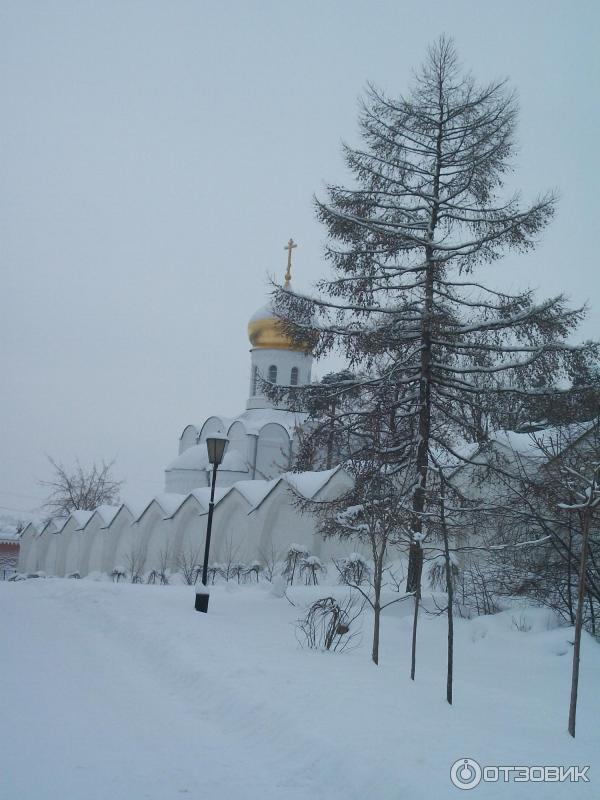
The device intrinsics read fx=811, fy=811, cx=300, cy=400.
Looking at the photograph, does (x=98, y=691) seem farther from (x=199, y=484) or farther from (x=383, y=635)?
(x=199, y=484)

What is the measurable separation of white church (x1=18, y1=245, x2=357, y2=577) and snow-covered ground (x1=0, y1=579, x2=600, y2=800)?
35.5 feet

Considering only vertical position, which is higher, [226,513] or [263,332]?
[263,332]

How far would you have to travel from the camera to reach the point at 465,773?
4480 mm

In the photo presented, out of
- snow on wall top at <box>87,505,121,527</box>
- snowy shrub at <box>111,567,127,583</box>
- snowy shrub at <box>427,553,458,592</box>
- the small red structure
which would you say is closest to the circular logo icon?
snowy shrub at <box>427,553,458,592</box>

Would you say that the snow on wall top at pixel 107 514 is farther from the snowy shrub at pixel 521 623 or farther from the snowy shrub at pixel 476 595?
the snowy shrub at pixel 521 623

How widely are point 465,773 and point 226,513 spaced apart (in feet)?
71.5

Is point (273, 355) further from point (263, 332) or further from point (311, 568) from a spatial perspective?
point (311, 568)

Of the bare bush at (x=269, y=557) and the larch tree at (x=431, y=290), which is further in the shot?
the bare bush at (x=269, y=557)

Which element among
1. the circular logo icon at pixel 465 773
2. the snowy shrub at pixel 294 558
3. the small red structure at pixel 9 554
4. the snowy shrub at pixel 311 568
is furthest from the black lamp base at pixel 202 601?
the small red structure at pixel 9 554

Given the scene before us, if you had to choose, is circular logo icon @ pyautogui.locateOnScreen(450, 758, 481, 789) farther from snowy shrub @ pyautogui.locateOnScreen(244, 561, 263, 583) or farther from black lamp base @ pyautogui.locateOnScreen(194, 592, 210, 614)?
snowy shrub @ pyautogui.locateOnScreen(244, 561, 263, 583)

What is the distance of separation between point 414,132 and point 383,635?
27.7 feet

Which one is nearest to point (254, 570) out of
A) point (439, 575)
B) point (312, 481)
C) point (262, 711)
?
point (312, 481)

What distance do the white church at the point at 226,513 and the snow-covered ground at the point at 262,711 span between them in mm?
10812

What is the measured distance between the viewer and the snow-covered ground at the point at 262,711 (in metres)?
4.43
